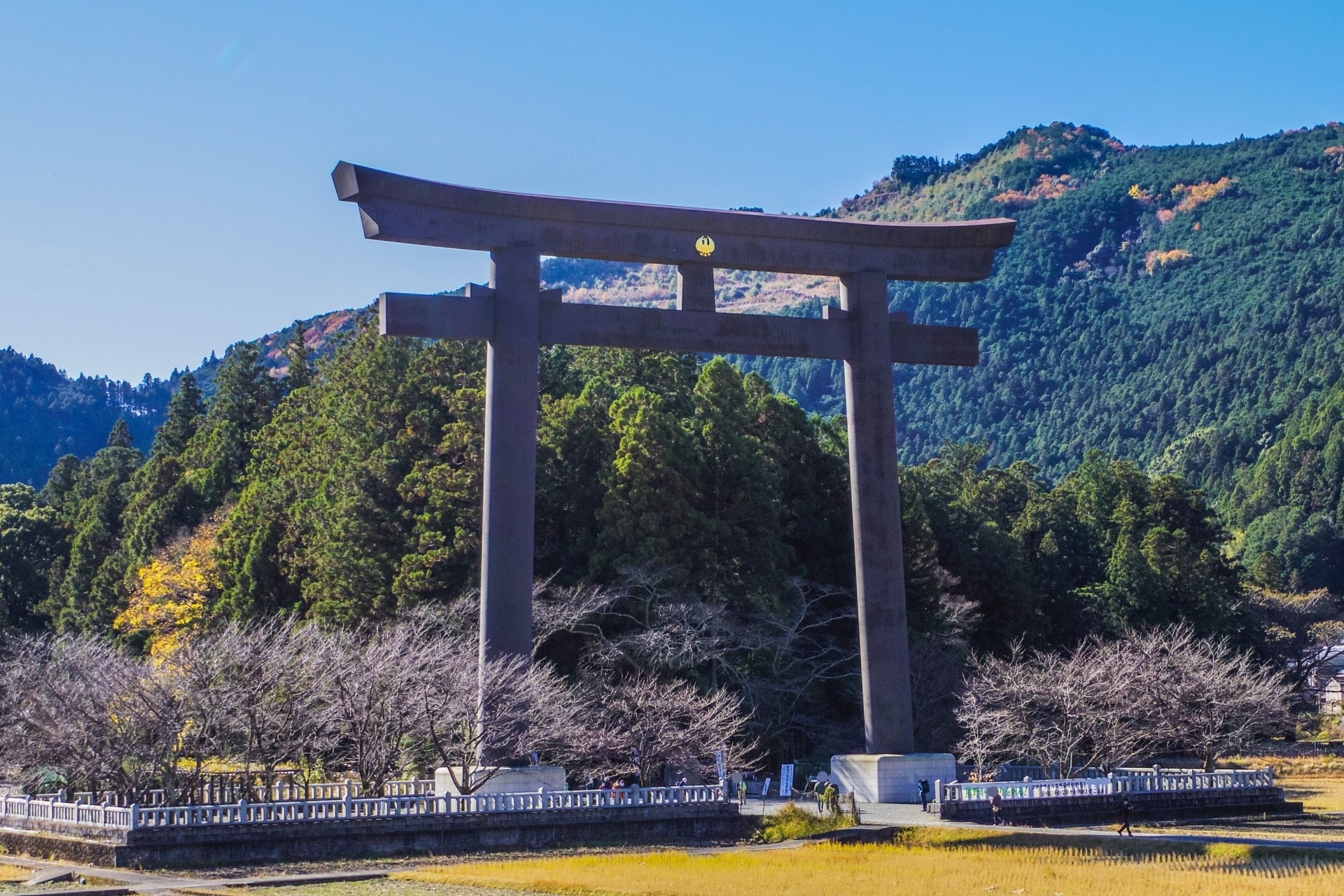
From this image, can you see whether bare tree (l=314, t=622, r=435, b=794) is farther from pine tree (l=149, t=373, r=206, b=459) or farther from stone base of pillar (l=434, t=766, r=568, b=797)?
pine tree (l=149, t=373, r=206, b=459)

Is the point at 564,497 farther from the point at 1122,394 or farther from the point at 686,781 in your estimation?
the point at 1122,394

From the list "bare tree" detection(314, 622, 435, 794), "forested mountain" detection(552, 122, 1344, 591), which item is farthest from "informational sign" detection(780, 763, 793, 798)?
"forested mountain" detection(552, 122, 1344, 591)

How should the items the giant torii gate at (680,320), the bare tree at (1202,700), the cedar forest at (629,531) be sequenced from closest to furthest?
the giant torii gate at (680,320) → the bare tree at (1202,700) → the cedar forest at (629,531)

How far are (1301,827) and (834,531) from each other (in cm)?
1815

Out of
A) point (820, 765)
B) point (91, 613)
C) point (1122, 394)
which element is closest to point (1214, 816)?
point (820, 765)

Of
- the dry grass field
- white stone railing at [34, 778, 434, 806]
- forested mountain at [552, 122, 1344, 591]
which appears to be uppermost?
forested mountain at [552, 122, 1344, 591]

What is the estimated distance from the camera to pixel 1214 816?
3262 centimetres

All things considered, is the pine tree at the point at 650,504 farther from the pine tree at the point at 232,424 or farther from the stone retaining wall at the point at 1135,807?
the pine tree at the point at 232,424

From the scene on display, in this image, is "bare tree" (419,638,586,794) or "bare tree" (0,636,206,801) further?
"bare tree" (419,638,586,794)

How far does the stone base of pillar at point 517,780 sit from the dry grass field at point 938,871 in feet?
9.30

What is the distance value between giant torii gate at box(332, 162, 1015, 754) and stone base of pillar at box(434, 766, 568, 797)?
2.12m

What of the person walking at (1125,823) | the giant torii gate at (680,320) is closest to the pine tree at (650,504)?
the giant torii gate at (680,320)

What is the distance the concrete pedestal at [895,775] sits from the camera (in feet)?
100

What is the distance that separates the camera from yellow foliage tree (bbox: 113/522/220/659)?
5434cm
